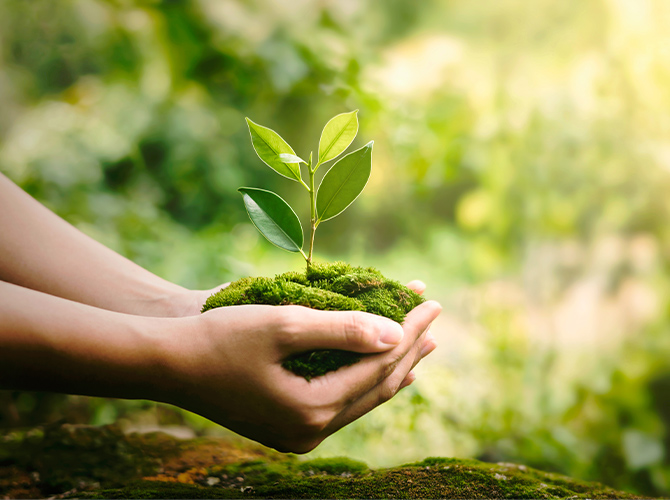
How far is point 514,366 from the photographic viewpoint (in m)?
1.66

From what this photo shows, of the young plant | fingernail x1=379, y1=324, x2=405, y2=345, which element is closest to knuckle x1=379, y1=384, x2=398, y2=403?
fingernail x1=379, y1=324, x2=405, y2=345

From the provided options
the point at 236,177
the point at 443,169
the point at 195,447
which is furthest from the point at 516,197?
the point at 195,447

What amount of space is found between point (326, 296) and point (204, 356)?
0.63 feet

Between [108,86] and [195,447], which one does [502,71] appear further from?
[195,447]

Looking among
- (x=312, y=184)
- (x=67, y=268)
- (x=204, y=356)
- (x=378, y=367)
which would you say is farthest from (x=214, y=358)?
(x=67, y=268)

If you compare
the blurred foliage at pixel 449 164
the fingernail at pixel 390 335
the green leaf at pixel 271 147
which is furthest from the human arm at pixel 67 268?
the blurred foliage at pixel 449 164

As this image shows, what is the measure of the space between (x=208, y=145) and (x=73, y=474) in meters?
1.31

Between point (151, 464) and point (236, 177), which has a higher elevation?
point (236, 177)

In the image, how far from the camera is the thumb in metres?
0.52

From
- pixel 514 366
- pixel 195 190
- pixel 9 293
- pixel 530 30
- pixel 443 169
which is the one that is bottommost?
pixel 9 293

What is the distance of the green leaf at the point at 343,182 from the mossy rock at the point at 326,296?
0.11m

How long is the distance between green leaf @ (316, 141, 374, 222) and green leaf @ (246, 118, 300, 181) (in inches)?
2.7

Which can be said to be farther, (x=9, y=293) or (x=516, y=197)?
(x=516, y=197)

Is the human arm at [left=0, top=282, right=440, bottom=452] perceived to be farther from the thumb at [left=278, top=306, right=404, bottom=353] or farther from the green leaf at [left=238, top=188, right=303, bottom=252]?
the green leaf at [left=238, top=188, right=303, bottom=252]
